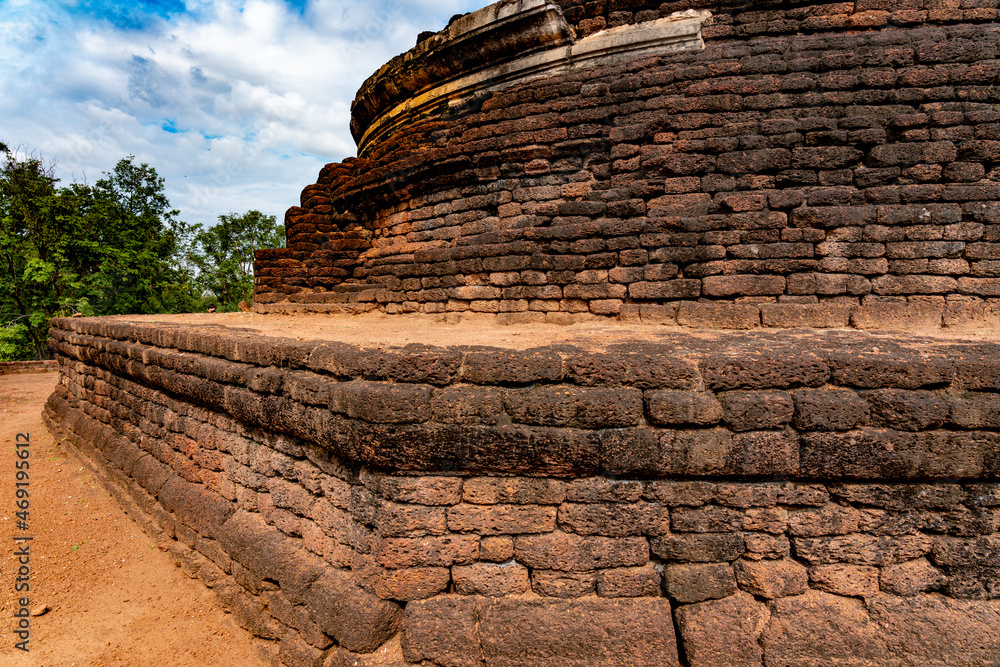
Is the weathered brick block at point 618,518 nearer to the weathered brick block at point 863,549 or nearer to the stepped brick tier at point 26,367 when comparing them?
the weathered brick block at point 863,549

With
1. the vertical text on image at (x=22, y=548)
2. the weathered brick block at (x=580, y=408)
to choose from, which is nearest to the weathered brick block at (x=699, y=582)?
the weathered brick block at (x=580, y=408)

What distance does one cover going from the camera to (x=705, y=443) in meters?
1.99

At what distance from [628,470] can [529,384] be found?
0.62 m

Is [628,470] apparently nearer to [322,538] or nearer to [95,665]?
[322,538]

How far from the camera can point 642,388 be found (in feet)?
6.69

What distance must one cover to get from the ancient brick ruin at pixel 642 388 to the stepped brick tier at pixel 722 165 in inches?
1.1

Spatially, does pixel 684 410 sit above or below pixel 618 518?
above

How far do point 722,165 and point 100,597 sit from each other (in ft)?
20.0

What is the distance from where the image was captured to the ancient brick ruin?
6.53 feet

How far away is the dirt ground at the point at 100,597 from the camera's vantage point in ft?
8.17

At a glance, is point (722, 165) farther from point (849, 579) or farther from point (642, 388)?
point (849, 579)

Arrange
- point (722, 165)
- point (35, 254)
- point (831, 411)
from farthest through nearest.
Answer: point (35, 254) < point (722, 165) < point (831, 411)

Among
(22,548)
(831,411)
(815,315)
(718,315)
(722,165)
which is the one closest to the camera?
(831,411)

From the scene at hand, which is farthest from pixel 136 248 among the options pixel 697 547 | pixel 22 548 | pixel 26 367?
pixel 697 547
